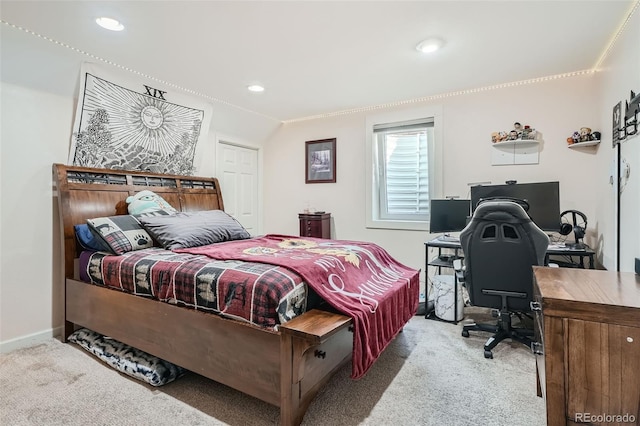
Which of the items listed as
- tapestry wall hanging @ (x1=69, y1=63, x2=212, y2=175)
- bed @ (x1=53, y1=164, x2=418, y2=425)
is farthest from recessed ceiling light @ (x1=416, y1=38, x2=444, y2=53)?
tapestry wall hanging @ (x1=69, y1=63, x2=212, y2=175)

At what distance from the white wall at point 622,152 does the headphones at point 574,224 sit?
13cm

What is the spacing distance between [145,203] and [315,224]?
208 cm

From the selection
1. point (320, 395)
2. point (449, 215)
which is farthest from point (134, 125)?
point (449, 215)

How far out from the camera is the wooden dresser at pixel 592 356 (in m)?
1.01

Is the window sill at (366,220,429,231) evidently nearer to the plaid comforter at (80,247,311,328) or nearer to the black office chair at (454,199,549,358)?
the black office chair at (454,199,549,358)

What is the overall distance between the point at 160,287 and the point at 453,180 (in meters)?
3.14

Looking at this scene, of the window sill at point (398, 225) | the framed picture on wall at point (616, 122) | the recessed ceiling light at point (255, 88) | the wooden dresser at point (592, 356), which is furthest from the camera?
the window sill at point (398, 225)

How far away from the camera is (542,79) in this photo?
3.20 m

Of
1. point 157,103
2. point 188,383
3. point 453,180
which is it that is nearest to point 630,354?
point 188,383

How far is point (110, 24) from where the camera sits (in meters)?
2.13

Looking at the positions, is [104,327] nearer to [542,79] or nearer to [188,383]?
[188,383]

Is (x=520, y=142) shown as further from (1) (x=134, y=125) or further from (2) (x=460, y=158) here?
(1) (x=134, y=125)

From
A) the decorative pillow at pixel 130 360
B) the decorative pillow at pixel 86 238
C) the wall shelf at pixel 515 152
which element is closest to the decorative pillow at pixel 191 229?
the decorative pillow at pixel 86 238

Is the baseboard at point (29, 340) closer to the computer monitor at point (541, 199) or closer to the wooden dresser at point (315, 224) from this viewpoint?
the wooden dresser at point (315, 224)
